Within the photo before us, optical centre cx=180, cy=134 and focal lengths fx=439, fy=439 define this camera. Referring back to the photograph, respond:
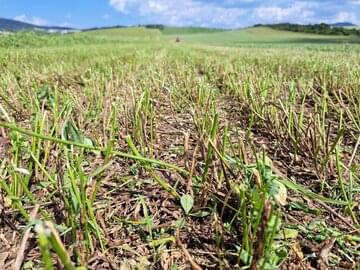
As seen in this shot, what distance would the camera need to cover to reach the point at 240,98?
292 cm

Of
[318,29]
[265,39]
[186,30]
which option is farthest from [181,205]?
[186,30]

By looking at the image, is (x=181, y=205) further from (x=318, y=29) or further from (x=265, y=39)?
(x=318, y=29)

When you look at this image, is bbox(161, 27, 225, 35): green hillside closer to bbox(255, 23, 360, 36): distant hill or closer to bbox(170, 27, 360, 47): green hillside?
bbox(255, 23, 360, 36): distant hill

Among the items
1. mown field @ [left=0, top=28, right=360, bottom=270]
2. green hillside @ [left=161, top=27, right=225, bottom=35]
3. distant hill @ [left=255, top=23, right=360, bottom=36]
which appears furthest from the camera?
green hillside @ [left=161, top=27, right=225, bottom=35]

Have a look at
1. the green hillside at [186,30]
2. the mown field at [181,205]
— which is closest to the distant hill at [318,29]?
the green hillside at [186,30]

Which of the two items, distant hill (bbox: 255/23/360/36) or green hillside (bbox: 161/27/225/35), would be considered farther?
green hillside (bbox: 161/27/225/35)

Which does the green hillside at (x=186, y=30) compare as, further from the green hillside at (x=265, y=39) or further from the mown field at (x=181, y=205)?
the mown field at (x=181, y=205)

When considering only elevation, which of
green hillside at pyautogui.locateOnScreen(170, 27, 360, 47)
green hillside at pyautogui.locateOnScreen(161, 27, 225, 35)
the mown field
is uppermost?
green hillside at pyautogui.locateOnScreen(161, 27, 225, 35)

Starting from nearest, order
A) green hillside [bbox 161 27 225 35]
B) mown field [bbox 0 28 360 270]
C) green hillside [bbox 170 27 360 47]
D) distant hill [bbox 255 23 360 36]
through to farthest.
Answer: mown field [bbox 0 28 360 270] → green hillside [bbox 170 27 360 47] → distant hill [bbox 255 23 360 36] → green hillside [bbox 161 27 225 35]

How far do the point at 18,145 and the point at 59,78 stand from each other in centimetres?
276

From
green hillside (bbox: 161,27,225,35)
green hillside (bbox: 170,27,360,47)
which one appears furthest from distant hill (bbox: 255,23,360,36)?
green hillside (bbox: 161,27,225,35)

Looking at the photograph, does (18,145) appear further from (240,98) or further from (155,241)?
(240,98)

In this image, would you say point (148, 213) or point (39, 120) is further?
point (39, 120)

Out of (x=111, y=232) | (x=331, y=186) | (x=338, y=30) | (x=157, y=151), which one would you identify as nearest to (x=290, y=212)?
(x=331, y=186)
